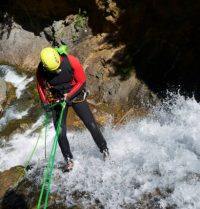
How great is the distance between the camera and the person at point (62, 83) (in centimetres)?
641

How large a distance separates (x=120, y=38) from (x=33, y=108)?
3221mm

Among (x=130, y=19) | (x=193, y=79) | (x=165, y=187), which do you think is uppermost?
(x=130, y=19)

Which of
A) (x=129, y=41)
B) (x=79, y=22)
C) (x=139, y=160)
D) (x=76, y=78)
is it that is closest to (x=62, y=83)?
(x=76, y=78)

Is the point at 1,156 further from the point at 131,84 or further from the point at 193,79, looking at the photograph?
the point at 193,79

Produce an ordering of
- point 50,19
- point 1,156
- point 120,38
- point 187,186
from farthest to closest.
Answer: point 50,19 < point 120,38 < point 1,156 < point 187,186

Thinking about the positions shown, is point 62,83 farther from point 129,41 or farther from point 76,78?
point 129,41

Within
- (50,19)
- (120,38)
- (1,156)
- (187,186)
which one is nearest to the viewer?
(187,186)

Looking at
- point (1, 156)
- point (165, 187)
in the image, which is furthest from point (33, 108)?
point (165, 187)

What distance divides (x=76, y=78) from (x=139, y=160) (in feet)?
6.91

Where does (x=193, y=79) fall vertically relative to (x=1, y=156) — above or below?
below

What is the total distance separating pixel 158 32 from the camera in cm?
1073

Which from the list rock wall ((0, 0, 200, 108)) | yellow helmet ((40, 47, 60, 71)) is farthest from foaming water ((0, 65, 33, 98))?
yellow helmet ((40, 47, 60, 71))

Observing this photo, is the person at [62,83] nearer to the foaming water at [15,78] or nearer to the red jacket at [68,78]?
the red jacket at [68,78]

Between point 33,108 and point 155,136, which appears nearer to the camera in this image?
point 155,136
